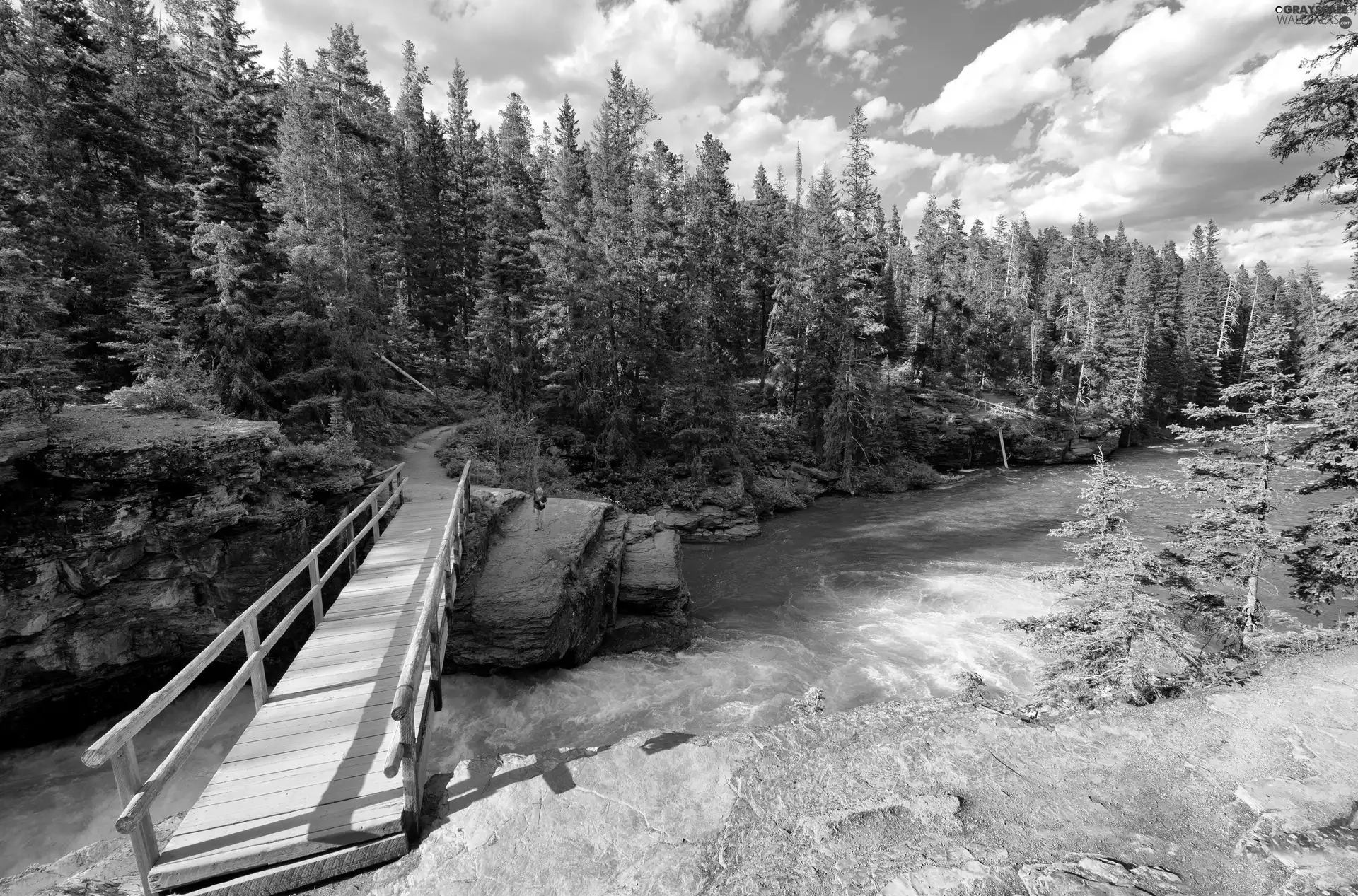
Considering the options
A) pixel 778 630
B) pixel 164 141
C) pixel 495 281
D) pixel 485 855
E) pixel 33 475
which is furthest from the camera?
pixel 495 281

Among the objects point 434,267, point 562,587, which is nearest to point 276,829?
point 562,587

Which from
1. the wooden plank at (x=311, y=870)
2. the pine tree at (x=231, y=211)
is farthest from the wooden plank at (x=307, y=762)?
the pine tree at (x=231, y=211)

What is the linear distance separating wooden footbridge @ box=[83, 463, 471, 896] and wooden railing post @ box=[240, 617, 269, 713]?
0.02 metres

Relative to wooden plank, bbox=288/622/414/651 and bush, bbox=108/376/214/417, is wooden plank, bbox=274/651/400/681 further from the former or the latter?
bush, bbox=108/376/214/417

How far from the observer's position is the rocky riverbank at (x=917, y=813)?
13.5ft

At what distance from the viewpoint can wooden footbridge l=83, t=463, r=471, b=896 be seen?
4285 millimetres

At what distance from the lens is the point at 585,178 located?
35.9 meters

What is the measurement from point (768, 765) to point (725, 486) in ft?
72.1

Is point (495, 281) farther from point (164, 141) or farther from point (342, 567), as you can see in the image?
point (342, 567)

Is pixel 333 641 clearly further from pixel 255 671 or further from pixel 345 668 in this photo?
pixel 255 671

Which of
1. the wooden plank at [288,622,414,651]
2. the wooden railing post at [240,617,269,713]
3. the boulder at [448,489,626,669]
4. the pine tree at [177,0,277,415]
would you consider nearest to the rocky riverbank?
the wooden railing post at [240,617,269,713]

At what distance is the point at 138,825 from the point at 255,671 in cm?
232

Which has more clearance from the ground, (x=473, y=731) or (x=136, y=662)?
Answer: (x=136, y=662)

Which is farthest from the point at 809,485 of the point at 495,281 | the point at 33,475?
the point at 33,475
